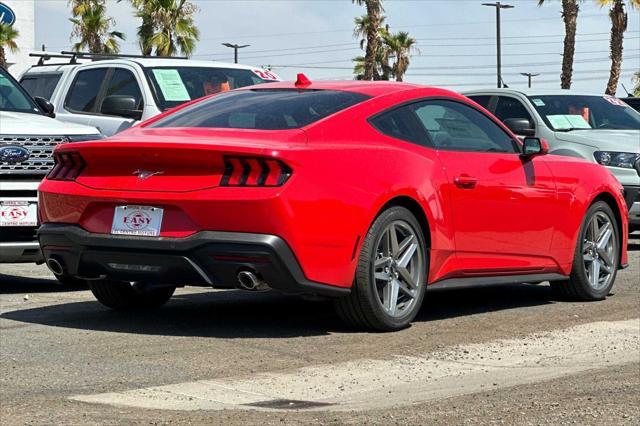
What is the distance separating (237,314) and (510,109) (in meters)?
7.47

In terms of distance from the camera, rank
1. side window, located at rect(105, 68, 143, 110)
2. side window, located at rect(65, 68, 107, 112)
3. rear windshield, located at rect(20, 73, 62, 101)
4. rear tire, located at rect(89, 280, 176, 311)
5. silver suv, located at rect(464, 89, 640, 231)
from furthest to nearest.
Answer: rear windshield, located at rect(20, 73, 62, 101), silver suv, located at rect(464, 89, 640, 231), side window, located at rect(65, 68, 107, 112), side window, located at rect(105, 68, 143, 110), rear tire, located at rect(89, 280, 176, 311)

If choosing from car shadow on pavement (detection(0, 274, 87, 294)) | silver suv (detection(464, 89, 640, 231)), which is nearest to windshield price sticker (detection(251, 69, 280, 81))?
silver suv (detection(464, 89, 640, 231))

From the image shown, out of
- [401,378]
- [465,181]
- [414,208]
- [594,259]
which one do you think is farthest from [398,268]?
[594,259]

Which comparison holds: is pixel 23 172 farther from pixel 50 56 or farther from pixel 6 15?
pixel 6 15

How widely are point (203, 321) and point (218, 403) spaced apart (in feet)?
8.61

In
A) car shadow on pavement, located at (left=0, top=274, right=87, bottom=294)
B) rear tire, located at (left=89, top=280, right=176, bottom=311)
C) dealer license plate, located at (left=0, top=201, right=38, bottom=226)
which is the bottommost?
car shadow on pavement, located at (left=0, top=274, right=87, bottom=294)

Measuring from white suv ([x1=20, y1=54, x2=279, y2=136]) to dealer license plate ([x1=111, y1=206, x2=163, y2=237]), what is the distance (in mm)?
4615

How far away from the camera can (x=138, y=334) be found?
8055 millimetres

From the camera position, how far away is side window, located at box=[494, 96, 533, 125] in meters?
15.6

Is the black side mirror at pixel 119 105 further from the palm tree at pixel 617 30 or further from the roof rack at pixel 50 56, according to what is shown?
the palm tree at pixel 617 30

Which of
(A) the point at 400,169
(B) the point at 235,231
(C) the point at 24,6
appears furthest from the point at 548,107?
(C) the point at 24,6

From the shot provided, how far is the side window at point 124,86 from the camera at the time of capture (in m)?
13.3

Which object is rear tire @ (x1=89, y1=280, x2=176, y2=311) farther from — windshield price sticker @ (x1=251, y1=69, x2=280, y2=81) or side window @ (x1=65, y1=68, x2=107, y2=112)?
windshield price sticker @ (x1=251, y1=69, x2=280, y2=81)

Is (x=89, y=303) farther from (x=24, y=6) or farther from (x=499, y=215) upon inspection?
(x=24, y=6)
